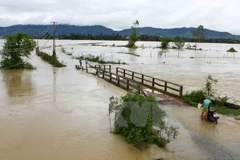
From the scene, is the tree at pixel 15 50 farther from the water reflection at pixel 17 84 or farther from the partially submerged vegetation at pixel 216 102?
the partially submerged vegetation at pixel 216 102

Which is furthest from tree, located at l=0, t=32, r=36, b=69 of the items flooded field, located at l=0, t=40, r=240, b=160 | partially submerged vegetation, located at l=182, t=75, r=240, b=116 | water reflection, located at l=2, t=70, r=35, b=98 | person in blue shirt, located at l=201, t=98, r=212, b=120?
person in blue shirt, located at l=201, t=98, r=212, b=120

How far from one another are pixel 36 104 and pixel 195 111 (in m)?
8.57

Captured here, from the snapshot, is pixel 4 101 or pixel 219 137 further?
pixel 4 101

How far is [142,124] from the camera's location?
849 cm

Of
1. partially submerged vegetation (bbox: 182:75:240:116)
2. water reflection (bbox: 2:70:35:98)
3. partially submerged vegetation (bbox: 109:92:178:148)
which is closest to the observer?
partially submerged vegetation (bbox: 109:92:178:148)

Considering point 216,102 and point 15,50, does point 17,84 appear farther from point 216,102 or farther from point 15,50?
point 216,102

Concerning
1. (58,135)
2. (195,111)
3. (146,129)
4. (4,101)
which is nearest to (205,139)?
(146,129)

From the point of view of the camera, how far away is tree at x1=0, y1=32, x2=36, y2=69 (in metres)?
27.2

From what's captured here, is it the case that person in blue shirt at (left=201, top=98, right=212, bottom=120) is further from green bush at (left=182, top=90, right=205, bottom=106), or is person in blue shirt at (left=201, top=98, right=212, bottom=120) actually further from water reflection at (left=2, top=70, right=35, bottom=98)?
water reflection at (left=2, top=70, right=35, bottom=98)

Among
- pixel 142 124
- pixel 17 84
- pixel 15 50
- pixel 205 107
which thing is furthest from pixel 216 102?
pixel 15 50

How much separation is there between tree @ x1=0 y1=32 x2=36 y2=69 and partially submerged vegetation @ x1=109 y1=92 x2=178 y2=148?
21.6 meters

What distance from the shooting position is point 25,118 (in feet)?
37.0

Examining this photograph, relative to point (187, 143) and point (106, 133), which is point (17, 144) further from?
point (187, 143)

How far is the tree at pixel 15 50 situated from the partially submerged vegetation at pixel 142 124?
21.6 m
